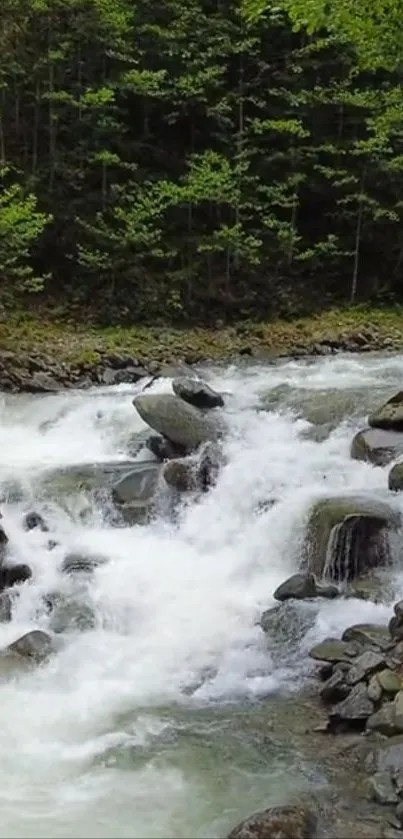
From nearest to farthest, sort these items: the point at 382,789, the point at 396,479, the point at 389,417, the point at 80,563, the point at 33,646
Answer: the point at 382,789, the point at 33,646, the point at 80,563, the point at 396,479, the point at 389,417

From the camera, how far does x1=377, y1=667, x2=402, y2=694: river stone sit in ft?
22.2

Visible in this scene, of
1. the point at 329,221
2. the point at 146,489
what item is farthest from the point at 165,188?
the point at 146,489

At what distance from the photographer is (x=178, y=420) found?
39.3 ft

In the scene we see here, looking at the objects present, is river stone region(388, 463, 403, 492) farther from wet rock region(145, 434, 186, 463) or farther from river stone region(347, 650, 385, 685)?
river stone region(347, 650, 385, 685)

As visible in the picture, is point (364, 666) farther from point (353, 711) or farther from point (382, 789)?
point (382, 789)

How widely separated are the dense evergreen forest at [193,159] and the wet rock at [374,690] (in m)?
13.4

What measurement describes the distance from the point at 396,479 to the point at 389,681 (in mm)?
3466

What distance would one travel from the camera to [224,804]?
228 inches

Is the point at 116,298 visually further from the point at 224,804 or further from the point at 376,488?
the point at 224,804

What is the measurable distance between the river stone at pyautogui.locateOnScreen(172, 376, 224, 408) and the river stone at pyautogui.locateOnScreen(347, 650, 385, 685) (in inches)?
245

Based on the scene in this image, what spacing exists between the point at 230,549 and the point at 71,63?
13.9 m

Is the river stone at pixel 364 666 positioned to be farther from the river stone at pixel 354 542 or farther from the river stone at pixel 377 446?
the river stone at pixel 377 446

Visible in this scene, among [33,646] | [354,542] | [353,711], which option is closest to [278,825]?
[353,711]

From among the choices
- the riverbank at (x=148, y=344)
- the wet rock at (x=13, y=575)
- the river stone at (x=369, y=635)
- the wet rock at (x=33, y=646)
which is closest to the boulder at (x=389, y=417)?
the river stone at (x=369, y=635)
